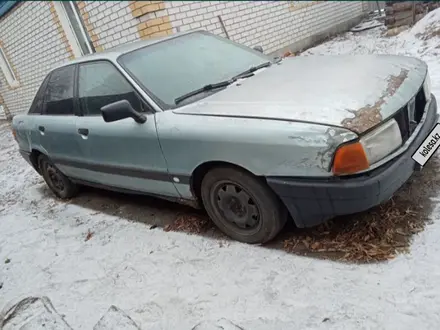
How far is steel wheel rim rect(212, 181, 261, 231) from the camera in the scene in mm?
2602

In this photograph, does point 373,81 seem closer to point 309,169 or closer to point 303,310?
point 309,169

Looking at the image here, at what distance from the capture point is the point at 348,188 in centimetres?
214

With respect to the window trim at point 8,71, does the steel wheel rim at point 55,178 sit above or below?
below

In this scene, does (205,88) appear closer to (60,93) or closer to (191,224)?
(191,224)

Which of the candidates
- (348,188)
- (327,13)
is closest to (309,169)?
(348,188)

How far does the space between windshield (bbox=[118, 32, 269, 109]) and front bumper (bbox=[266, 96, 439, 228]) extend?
1066 millimetres

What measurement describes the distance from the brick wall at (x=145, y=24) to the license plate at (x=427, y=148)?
15.3ft

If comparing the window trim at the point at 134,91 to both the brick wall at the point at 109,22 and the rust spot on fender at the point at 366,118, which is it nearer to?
the rust spot on fender at the point at 366,118

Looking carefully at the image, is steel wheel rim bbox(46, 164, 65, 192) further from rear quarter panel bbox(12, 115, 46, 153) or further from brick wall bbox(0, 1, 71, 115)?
brick wall bbox(0, 1, 71, 115)

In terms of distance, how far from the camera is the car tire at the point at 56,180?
4.45 m

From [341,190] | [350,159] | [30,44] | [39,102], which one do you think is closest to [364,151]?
[350,159]

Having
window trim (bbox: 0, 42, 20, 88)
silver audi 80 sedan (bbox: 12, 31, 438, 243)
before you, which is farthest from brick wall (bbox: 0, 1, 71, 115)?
silver audi 80 sedan (bbox: 12, 31, 438, 243)

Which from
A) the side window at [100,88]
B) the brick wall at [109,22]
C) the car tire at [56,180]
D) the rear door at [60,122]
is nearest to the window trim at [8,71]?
the brick wall at [109,22]

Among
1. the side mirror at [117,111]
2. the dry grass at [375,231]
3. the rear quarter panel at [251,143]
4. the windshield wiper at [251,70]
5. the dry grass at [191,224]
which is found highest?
the side mirror at [117,111]
